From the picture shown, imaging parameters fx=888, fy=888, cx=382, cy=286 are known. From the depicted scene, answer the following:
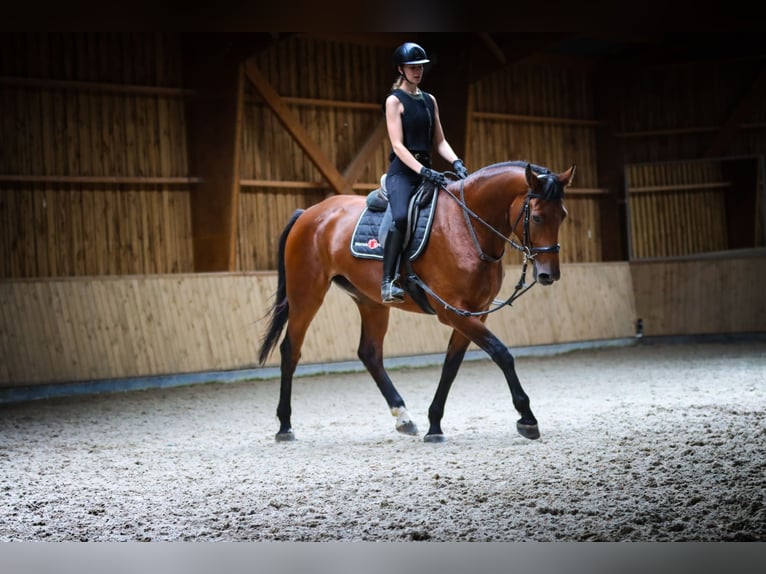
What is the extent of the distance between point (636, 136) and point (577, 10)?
13.6 m

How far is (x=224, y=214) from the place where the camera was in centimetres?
1117

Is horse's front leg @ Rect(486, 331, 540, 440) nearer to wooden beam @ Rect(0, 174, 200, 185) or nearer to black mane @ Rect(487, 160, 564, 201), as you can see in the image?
black mane @ Rect(487, 160, 564, 201)

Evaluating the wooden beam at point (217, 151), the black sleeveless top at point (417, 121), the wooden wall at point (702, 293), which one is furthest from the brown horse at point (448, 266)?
the wooden wall at point (702, 293)

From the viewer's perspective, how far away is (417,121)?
5508 mm

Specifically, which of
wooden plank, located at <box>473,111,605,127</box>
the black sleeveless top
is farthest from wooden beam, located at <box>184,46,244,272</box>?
the black sleeveless top

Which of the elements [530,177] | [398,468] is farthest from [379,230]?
[398,468]

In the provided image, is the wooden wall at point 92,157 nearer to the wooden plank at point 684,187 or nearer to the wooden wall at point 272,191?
the wooden wall at point 272,191

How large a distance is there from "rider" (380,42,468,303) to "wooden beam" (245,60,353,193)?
20.6 ft

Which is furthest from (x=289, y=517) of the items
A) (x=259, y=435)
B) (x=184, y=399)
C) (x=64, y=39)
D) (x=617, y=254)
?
(x=617, y=254)

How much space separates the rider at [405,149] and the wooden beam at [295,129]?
6265 mm

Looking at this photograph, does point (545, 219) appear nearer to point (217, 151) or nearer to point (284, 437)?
point (284, 437)

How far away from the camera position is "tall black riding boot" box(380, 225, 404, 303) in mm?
5562

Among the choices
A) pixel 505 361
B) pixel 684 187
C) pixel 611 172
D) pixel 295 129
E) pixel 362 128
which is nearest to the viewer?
pixel 505 361

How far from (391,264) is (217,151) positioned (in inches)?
242
